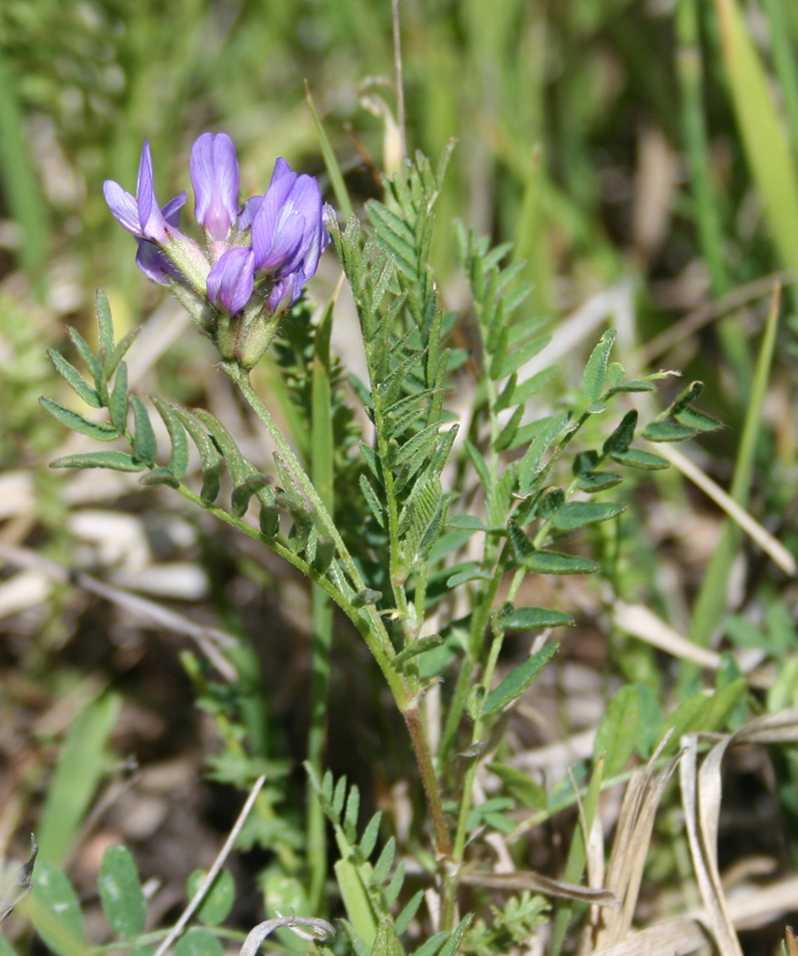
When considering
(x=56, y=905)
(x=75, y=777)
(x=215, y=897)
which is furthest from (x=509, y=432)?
(x=75, y=777)

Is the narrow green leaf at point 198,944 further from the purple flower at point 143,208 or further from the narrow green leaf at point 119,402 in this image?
the purple flower at point 143,208

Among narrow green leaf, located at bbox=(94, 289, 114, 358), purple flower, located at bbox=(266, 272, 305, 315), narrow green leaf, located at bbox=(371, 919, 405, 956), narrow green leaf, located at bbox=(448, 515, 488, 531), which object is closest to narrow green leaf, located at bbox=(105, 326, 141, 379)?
narrow green leaf, located at bbox=(94, 289, 114, 358)

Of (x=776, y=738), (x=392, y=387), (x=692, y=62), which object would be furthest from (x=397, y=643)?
(x=692, y=62)

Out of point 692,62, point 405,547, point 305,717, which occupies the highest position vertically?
point 692,62

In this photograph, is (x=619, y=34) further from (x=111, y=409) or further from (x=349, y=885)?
(x=349, y=885)

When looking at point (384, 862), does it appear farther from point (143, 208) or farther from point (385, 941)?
point (143, 208)

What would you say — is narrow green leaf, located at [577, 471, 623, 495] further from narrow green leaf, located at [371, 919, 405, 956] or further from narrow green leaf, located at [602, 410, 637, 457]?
narrow green leaf, located at [371, 919, 405, 956]
